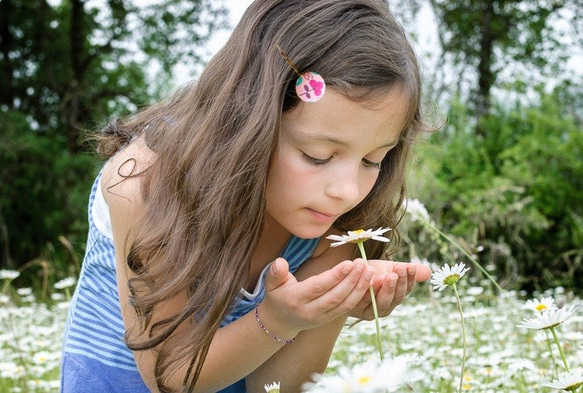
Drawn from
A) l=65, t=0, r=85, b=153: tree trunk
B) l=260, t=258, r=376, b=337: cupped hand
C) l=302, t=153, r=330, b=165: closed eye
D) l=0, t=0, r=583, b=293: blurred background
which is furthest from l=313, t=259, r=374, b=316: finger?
l=65, t=0, r=85, b=153: tree trunk

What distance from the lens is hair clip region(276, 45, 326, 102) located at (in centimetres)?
129

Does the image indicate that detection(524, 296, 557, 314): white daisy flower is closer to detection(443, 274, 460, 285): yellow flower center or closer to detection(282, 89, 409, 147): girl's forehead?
detection(443, 274, 460, 285): yellow flower center

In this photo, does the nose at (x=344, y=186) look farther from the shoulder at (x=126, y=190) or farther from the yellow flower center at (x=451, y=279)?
the shoulder at (x=126, y=190)

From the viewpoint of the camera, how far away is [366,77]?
130 centimetres

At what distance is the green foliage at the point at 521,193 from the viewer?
15.5 feet

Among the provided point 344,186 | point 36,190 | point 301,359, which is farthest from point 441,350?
point 36,190

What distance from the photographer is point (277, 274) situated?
1233mm

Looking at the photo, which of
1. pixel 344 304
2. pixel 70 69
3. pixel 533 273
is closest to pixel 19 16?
pixel 70 69

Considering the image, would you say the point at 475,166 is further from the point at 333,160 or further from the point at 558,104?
the point at 333,160

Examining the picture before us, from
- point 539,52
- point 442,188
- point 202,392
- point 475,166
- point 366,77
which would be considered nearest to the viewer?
point 366,77

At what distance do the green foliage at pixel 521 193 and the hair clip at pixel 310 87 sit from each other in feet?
10.7

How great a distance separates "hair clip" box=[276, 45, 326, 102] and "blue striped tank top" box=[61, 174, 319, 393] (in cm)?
44

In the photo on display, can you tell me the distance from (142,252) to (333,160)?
367 mm

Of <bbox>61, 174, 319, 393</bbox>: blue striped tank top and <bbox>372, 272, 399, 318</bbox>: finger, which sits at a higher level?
<bbox>372, 272, 399, 318</bbox>: finger
